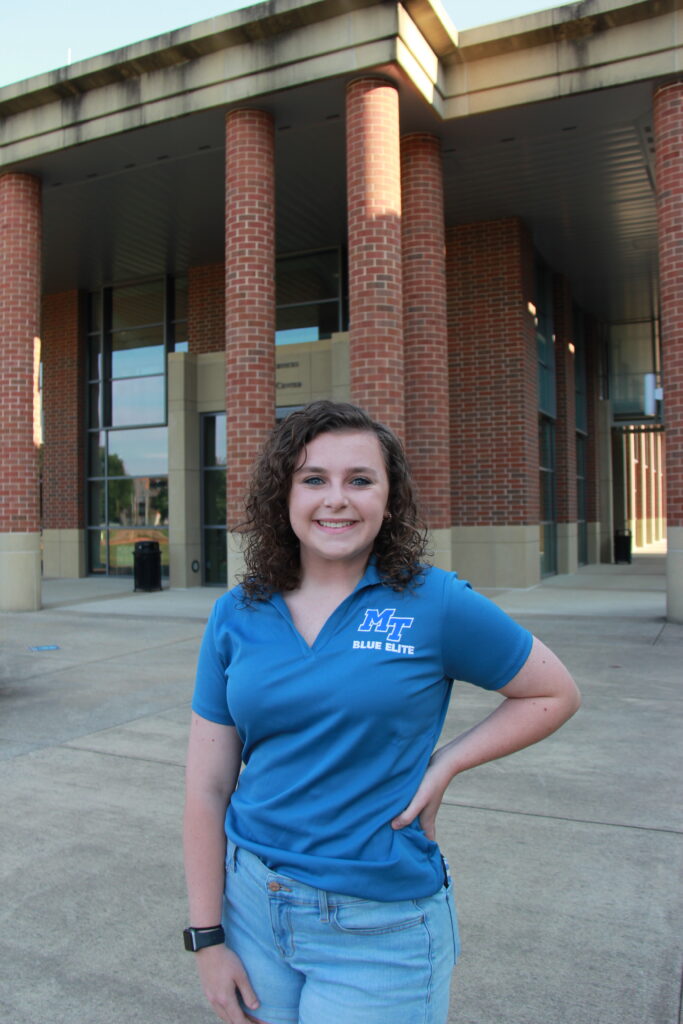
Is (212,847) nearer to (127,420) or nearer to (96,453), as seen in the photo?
(127,420)

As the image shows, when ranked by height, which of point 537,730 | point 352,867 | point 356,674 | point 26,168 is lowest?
point 352,867

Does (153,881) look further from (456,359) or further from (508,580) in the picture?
(456,359)

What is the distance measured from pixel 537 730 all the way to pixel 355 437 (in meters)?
0.70

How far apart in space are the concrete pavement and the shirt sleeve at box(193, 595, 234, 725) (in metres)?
1.40

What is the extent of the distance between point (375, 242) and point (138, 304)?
33.9 ft

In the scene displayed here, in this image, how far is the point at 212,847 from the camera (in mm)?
1642

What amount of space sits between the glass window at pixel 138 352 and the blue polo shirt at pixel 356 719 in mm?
17815

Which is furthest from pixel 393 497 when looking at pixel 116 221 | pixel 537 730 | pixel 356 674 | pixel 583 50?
pixel 116 221

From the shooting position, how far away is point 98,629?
10789mm

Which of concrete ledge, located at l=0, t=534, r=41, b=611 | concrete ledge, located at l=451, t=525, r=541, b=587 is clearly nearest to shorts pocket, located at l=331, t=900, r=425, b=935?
concrete ledge, located at l=0, t=534, r=41, b=611

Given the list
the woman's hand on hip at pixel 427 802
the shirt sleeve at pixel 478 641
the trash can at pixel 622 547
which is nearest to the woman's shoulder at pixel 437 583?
the shirt sleeve at pixel 478 641

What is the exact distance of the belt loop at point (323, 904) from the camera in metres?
1.48

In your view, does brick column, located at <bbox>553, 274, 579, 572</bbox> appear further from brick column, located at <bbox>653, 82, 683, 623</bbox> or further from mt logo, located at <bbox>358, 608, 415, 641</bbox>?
mt logo, located at <bbox>358, 608, 415, 641</bbox>

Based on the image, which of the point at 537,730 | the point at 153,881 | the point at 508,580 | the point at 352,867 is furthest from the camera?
the point at 508,580
